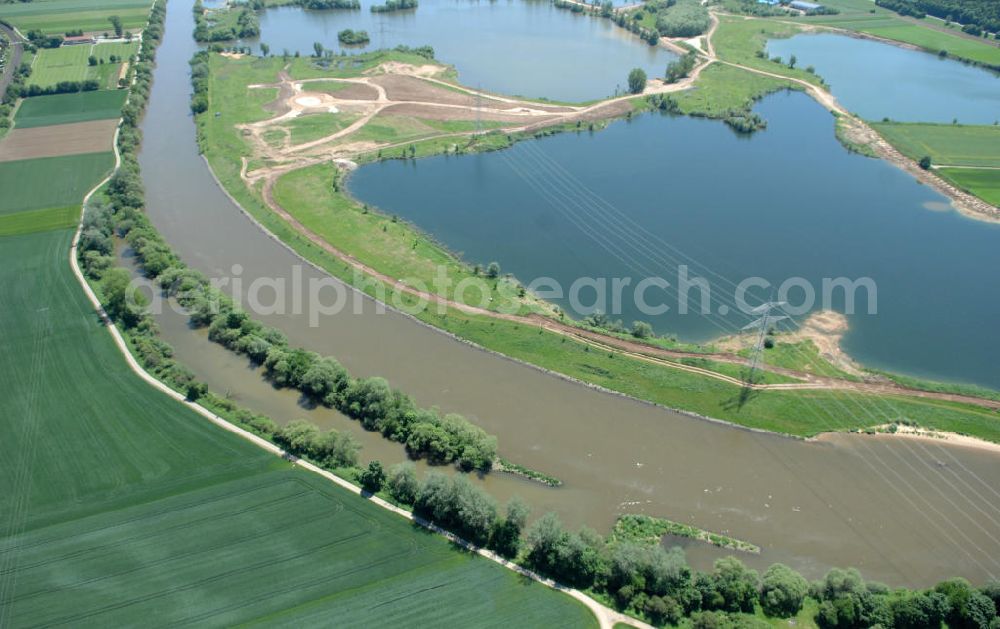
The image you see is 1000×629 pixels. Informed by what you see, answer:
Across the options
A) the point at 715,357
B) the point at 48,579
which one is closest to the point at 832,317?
the point at 715,357

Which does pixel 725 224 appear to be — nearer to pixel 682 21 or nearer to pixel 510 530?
pixel 510 530

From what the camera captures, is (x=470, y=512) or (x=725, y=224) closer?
(x=470, y=512)

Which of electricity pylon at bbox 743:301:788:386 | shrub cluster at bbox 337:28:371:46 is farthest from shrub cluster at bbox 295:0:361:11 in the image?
electricity pylon at bbox 743:301:788:386

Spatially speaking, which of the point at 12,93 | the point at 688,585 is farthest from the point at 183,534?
the point at 12,93

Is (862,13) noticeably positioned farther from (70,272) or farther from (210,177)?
(70,272)

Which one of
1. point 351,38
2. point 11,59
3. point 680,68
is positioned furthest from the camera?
point 351,38

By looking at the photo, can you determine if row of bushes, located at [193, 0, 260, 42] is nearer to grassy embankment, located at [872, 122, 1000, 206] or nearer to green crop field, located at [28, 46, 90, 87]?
green crop field, located at [28, 46, 90, 87]

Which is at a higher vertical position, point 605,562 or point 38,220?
point 38,220
